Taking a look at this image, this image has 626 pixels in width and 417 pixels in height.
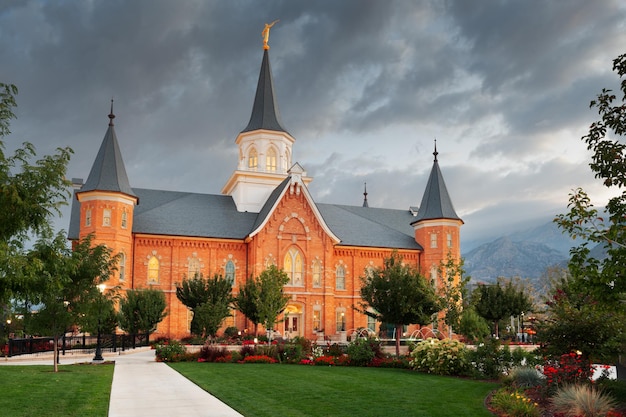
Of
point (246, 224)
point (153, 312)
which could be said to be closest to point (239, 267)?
point (246, 224)

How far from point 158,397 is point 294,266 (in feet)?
118

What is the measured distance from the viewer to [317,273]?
175ft

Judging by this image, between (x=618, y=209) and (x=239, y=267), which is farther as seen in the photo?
(x=239, y=267)

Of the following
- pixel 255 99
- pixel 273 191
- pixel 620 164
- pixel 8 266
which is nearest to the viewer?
pixel 620 164

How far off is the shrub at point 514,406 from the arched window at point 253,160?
46.4 m

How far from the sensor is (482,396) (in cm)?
1797

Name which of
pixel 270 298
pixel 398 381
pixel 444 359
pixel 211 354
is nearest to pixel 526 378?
pixel 398 381

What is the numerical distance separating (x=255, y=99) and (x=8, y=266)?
166 ft

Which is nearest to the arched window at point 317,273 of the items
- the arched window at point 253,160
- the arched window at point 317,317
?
the arched window at point 317,317

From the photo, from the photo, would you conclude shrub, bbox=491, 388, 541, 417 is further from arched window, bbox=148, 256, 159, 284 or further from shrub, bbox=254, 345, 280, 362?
arched window, bbox=148, 256, 159, 284

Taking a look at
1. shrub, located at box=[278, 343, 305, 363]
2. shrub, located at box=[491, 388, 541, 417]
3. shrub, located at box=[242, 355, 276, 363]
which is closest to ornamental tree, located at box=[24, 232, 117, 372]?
shrub, located at box=[242, 355, 276, 363]

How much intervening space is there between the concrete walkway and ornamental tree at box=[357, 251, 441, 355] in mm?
12740

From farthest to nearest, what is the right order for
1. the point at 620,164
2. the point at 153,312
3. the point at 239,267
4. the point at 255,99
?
the point at 255,99
the point at 239,267
the point at 153,312
the point at 620,164

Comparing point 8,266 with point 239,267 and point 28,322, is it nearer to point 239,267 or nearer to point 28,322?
point 28,322
